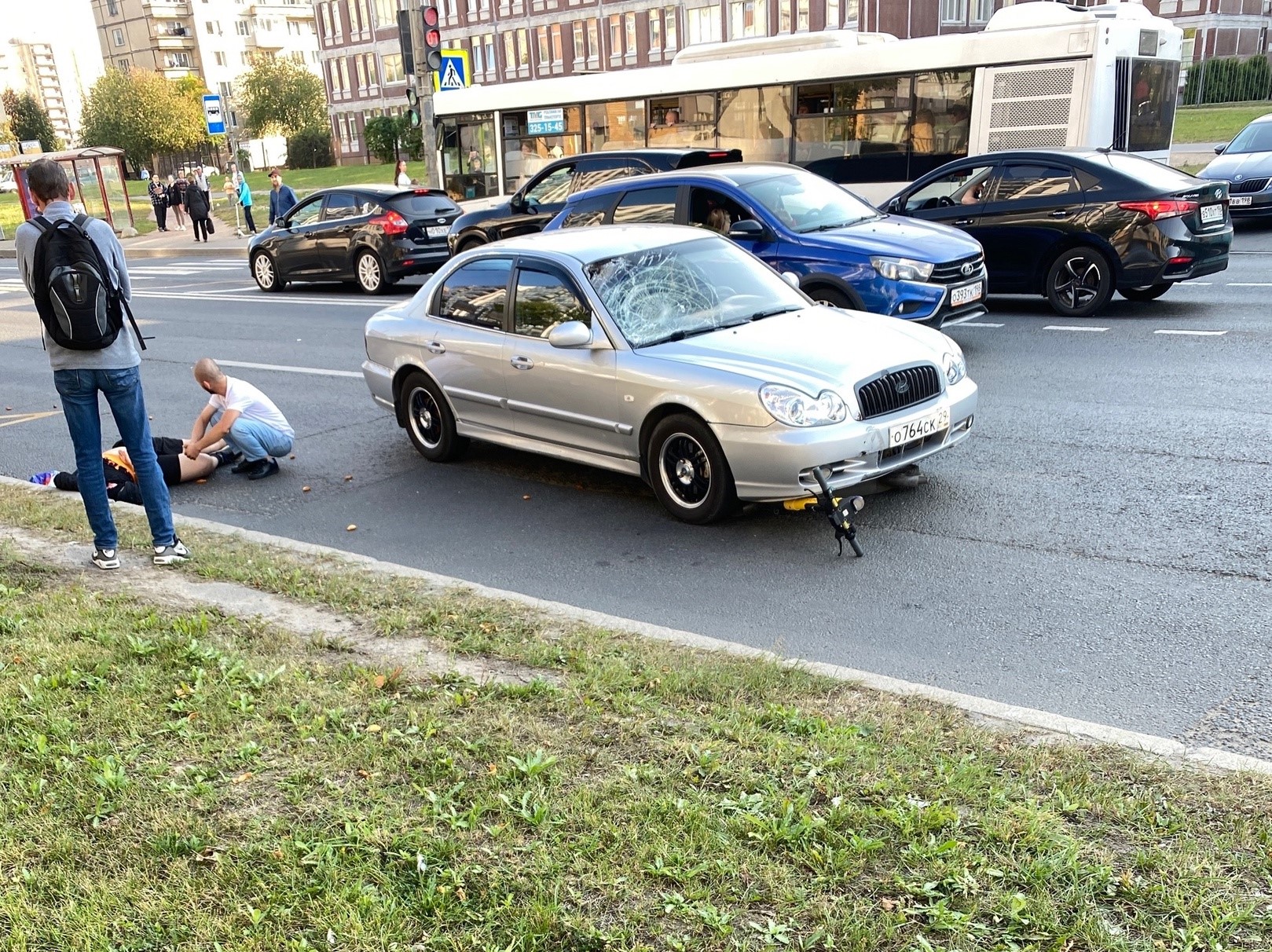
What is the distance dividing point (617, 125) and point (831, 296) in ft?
37.6

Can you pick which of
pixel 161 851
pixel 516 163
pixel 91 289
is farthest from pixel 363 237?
pixel 161 851

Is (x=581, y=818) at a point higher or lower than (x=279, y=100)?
lower

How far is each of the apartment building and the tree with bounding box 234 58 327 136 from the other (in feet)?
85.8

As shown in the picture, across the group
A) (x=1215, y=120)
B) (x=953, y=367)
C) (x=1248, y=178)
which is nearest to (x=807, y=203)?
(x=953, y=367)

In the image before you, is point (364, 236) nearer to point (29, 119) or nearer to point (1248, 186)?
point (1248, 186)

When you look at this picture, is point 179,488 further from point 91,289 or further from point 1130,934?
point 1130,934

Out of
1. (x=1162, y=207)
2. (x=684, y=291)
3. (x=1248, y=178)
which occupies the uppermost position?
(x=684, y=291)

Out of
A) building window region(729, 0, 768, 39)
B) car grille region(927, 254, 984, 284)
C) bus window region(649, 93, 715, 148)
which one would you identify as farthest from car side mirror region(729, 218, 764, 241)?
building window region(729, 0, 768, 39)

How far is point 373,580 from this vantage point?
217 inches

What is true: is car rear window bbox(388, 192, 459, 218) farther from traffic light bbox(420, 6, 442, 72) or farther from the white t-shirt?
the white t-shirt

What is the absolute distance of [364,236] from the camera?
1808cm

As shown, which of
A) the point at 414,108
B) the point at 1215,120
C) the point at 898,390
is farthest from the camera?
the point at 1215,120

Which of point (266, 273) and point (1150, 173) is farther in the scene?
point (266, 273)

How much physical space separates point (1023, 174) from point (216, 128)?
2493 cm
